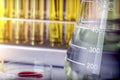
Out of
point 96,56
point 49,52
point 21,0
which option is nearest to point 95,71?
point 96,56

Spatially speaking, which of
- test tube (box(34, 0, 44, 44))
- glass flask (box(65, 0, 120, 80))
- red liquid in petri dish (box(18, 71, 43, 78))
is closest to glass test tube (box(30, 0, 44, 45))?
test tube (box(34, 0, 44, 44))

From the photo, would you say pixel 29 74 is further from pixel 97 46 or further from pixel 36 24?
pixel 97 46

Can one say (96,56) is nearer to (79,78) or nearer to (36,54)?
(79,78)

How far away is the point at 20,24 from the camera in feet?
3.02

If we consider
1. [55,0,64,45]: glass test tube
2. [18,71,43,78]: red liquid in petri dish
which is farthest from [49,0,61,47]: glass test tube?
[18,71,43,78]: red liquid in petri dish

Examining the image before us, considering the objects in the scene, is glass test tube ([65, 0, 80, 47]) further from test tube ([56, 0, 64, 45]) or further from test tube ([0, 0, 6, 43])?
test tube ([0, 0, 6, 43])

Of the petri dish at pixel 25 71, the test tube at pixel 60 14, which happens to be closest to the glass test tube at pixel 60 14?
the test tube at pixel 60 14

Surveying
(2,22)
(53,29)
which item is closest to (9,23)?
(2,22)

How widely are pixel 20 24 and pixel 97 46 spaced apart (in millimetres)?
338

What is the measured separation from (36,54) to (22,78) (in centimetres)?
9

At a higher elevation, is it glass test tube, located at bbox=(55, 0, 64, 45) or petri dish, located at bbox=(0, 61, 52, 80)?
glass test tube, located at bbox=(55, 0, 64, 45)

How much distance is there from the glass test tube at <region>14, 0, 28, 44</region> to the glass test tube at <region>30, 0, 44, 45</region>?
2 cm

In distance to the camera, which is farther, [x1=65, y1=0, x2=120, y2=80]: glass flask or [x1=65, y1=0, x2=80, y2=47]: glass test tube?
[x1=65, y1=0, x2=80, y2=47]: glass test tube

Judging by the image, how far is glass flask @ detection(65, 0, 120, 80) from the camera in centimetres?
66
